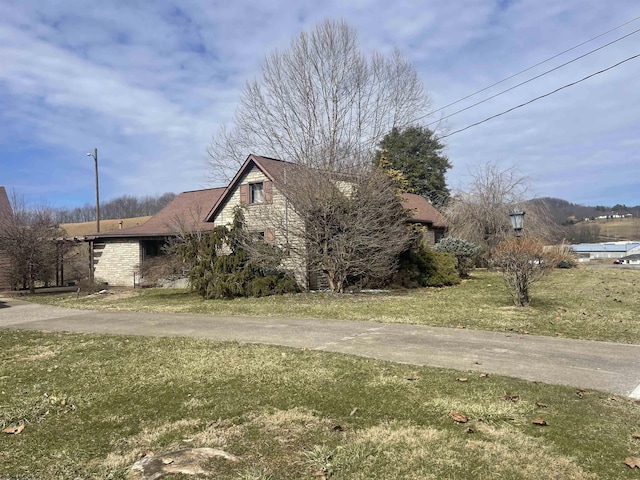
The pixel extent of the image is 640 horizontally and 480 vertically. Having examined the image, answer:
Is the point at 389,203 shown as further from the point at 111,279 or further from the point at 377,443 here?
the point at 111,279

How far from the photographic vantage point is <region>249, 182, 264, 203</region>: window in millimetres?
21219

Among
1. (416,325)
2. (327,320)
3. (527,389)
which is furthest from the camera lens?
(327,320)

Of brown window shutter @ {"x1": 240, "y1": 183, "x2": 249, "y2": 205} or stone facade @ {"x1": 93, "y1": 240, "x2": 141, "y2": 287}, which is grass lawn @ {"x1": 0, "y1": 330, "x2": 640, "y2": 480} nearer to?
brown window shutter @ {"x1": 240, "y1": 183, "x2": 249, "y2": 205}

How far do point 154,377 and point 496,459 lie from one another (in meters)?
4.19

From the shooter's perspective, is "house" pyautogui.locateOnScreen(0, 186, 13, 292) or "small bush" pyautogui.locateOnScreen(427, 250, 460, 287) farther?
"house" pyautogui.locateOnScreen(0, 186, 13, 292)

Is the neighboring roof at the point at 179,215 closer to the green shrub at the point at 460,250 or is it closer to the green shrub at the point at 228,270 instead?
the green shrub at the point at 228,270

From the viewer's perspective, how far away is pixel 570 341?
773cm

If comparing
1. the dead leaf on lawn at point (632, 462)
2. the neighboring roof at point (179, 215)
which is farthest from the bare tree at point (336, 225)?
the dead leaf on lawn at point (632, 462)

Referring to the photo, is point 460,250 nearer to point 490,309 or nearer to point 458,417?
point 490,309

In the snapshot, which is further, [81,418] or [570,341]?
[570,341]

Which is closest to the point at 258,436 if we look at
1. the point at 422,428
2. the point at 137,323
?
the point at 422,428

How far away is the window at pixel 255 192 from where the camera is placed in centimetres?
2122

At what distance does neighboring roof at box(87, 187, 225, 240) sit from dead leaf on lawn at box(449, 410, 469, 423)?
67.1ft

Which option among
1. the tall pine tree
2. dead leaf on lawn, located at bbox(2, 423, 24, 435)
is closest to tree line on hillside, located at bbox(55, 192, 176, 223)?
the tall pine tree
